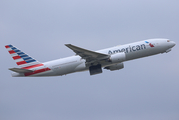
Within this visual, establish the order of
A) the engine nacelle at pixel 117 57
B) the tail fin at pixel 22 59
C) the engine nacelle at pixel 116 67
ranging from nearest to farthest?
the engine nacelle at pixel 117 57
the tail fin at pixel 22 59
the engine nacelle at pixel 116 67

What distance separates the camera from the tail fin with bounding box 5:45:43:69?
4341 cm

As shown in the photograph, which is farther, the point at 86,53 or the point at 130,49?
the point at 130,49

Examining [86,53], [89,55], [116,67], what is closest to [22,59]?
[86,53]

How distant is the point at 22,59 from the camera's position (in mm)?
43906

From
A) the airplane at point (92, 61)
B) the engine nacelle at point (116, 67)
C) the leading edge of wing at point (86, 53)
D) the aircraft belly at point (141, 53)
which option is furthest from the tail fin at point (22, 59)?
the aircraft belly at point (141, 53)

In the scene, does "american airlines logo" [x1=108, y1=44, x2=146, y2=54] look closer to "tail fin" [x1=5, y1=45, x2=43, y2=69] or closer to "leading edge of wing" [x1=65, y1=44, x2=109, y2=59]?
"leading edge of wing" [x1=65, y1=44, x2=109, y2=59]

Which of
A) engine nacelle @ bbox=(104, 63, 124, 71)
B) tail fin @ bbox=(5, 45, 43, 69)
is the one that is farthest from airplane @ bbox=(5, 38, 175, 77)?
engine nacelle @ bbox=(104, 63, 124, 71)

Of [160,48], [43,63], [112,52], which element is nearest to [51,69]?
[43,63]

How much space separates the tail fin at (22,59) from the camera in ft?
142

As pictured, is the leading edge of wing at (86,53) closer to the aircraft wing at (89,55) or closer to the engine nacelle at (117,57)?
the aircraft wing at (89,55)

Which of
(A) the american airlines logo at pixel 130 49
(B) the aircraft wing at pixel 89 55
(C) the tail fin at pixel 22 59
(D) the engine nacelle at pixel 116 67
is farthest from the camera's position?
(D) the engine nacelle at pixel 116 67

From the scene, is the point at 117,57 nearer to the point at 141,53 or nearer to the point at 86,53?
the point at 141,53

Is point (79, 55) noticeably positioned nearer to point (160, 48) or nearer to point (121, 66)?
point (121, 66)

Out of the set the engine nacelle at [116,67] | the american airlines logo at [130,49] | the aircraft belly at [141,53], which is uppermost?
the american airlines logo at [130,49]
